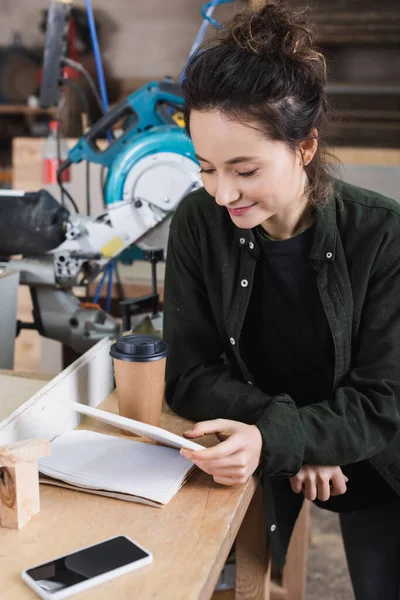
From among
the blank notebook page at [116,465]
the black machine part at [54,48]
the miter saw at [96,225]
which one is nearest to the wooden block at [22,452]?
the blank notebook page at [116,465]

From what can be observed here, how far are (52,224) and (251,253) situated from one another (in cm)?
62

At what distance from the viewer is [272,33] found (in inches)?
41.8

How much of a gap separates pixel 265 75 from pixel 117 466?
61cm

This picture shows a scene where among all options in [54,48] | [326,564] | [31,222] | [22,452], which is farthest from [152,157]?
[326,564]

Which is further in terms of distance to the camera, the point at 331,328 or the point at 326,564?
the point at 326,564

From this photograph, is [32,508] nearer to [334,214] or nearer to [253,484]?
[253,484]

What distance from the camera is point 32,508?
2.93 ft

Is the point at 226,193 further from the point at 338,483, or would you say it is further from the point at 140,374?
the point at 338,483

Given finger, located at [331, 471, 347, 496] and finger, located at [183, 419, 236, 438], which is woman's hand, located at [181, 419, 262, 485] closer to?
finger, located at [183, 419, 236, 438]

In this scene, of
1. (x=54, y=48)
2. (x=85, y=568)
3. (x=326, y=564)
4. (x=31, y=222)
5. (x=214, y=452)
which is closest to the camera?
(x=85, y=568)

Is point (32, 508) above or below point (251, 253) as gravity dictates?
below

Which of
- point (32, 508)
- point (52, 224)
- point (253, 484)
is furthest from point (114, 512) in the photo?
point (52, 224)

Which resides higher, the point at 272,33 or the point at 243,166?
the point at 272,33

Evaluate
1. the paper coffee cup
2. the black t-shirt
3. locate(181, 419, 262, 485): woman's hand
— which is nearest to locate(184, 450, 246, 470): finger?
locate(181, 419, 262, 485): woman's hand
